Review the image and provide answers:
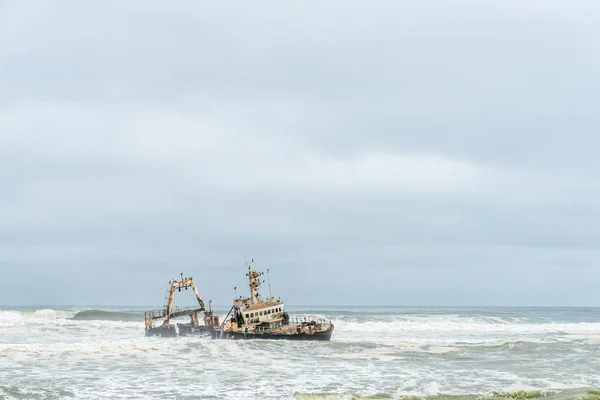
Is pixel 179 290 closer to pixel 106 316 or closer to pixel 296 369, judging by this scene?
pixel 296 369

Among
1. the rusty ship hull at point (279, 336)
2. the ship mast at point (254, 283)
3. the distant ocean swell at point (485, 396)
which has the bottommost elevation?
the distant ocean swell at point (485, 396)

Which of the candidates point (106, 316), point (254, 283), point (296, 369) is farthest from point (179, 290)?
point (106, 316)

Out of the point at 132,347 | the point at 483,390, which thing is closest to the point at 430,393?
the point at 483,390

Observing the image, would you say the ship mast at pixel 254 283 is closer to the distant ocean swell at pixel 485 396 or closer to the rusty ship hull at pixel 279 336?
the rusty ship hull at pixel 279 336

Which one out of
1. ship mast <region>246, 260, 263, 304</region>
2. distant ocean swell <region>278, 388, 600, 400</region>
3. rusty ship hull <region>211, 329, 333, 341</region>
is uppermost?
ship mast <region>246, 260, 263, 304</region>

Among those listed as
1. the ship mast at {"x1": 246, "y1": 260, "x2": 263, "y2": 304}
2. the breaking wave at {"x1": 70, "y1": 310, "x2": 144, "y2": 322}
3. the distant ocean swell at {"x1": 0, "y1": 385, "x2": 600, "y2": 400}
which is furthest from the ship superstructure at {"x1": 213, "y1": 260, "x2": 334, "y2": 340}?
the breaking wave at {"x1": 70, "y1": 310, "x2": 144, "y2": 322}

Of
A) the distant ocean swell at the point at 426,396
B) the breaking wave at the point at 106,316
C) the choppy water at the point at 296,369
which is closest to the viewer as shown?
the distant ocean swell at the point at 426,396

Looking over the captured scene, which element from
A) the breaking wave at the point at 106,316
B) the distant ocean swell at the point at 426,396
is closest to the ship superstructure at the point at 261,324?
the distant ocean swell at the point at 426,396

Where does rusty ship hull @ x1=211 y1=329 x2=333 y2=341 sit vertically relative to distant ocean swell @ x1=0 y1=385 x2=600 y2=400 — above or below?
above

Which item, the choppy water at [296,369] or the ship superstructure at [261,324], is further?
the ship superstructure at [261,324]

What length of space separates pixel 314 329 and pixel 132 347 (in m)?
15.0

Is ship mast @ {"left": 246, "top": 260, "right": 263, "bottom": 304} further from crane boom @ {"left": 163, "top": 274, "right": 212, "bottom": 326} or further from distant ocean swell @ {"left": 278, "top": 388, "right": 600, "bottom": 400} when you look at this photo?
distant ocean swell @ {"left": 278, "top": 388, "right": 600, "bottom": 400}

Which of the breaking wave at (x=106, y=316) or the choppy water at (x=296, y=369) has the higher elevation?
the breaking wave at (x=106, y=316)

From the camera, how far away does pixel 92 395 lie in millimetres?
26547
